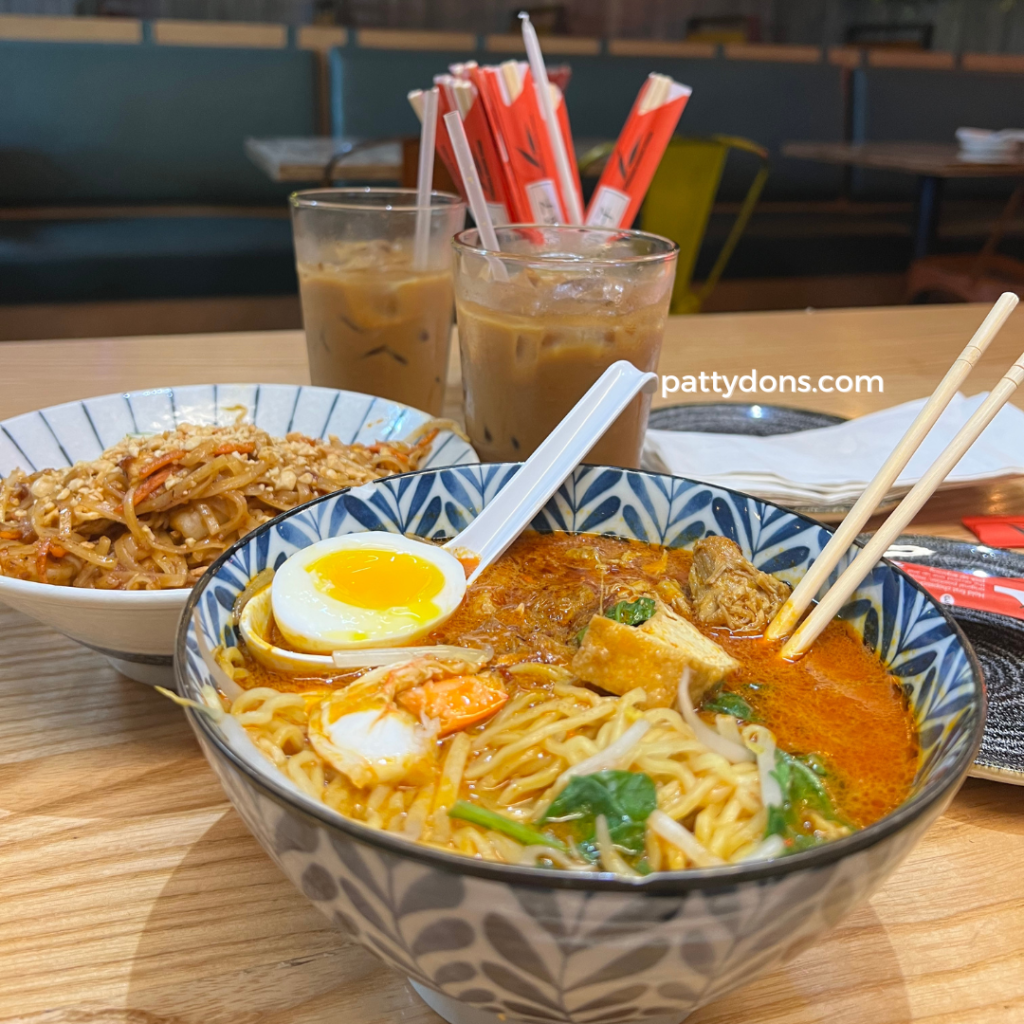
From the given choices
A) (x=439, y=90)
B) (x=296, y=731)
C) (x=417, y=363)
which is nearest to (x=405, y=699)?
(x=296, y=731)

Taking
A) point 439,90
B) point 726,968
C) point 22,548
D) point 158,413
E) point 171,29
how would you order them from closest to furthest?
1. point 726,968
2. point 22,548
3. point 158,413
4. point 439,90
5. point 171,29

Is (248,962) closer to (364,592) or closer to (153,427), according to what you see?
(364,592)

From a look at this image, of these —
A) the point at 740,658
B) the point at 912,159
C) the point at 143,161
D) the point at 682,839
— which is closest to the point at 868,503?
the point at 740,658

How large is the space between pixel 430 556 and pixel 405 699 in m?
0.25

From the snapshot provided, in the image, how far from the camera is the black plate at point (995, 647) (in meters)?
0.88

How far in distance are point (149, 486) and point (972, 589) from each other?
1042 millimetres

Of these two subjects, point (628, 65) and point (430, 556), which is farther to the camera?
point (628, 65)

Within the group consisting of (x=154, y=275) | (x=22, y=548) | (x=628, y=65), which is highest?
(x=628, y=65)

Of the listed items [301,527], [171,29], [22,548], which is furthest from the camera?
[171,29]

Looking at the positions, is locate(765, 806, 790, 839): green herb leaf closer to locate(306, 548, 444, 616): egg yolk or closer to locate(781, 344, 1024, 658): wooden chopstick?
locate(781, 344, 1024, 658): wooden chopstick

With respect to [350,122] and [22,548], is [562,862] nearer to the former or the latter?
[22,548]

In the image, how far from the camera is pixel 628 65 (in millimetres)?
6484

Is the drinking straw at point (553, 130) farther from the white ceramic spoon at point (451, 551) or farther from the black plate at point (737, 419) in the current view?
the white ceramic spoon at point (451, 551)

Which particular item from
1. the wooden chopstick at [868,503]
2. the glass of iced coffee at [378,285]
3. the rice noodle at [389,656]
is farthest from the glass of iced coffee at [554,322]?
the rice noodle at [389,656]
